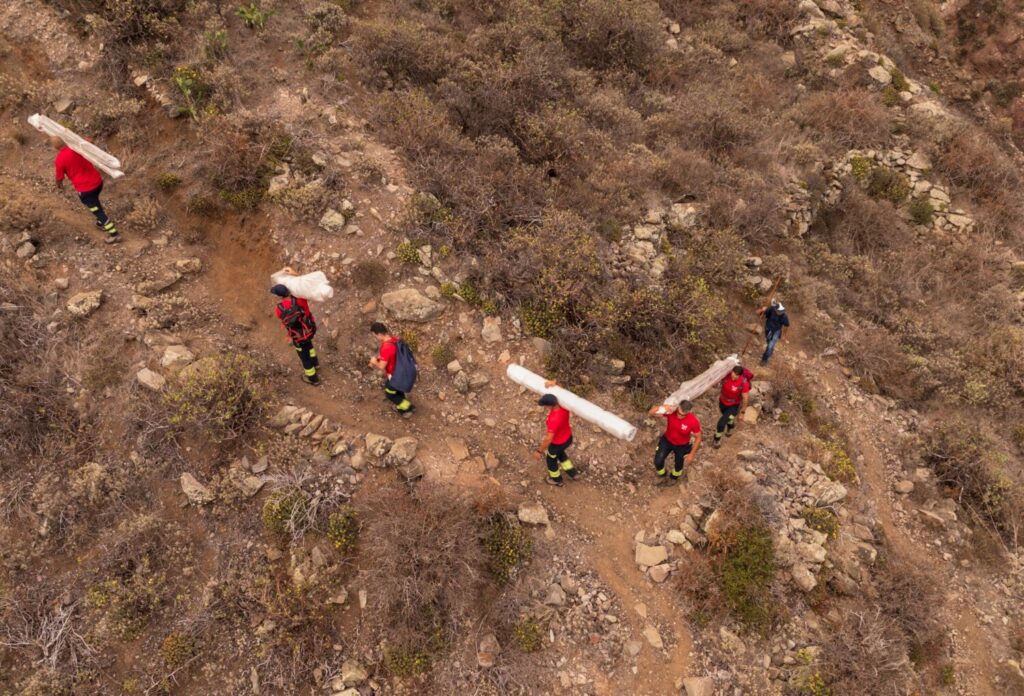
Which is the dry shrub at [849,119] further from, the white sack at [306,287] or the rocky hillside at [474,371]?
the white sack at [306,287]

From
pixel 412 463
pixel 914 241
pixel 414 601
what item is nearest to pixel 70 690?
pixel 414 601

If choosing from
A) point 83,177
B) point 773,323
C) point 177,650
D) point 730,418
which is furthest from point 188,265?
point 773,323

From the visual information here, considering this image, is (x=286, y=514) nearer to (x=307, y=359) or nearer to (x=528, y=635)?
(x=307, y=359)

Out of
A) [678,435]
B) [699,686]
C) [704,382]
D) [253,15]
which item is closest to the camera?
[699,686]

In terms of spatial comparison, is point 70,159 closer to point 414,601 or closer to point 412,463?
point 412,463

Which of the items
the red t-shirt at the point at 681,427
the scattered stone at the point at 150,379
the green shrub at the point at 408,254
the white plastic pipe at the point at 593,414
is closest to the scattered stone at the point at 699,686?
the red t-shirt at the point at 681,427

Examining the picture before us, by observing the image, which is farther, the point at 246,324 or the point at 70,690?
the point at 246,324
